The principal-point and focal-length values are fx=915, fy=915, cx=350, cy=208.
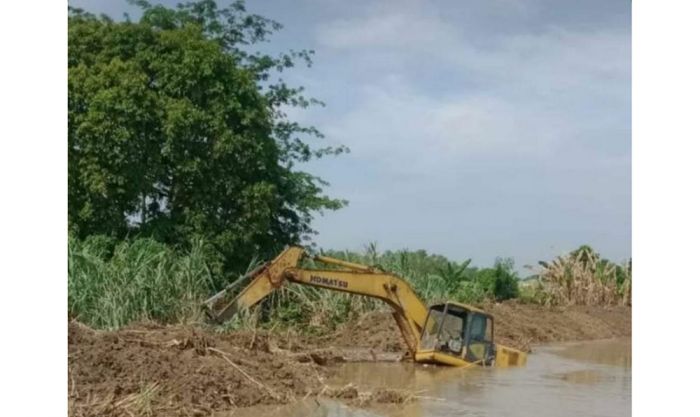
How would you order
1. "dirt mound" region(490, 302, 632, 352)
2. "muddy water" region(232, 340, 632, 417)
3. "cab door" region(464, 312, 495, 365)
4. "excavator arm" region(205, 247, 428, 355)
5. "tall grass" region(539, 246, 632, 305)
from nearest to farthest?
"muddy water" region(232, 340, 632, 417) < "excavator arm" region(205, 247, 428, 355) < "cab door" region(464, 312, 495, 365) < "dirt mound" region(490, 302, 632, 352) < "tall grass" region(539, 246, 632, 305)

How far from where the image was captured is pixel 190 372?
6.38 meters

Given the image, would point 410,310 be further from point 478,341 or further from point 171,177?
point 171,177

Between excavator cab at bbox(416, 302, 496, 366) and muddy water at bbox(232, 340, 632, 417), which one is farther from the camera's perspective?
excavator cab at bbox(416, 302, 496, 366)

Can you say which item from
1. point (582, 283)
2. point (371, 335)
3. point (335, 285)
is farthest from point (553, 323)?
point (335, 285)

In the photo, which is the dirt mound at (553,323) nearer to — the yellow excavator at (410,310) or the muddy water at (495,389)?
the muddy water at (495,389)

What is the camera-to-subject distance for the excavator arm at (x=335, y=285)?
8.52 metres

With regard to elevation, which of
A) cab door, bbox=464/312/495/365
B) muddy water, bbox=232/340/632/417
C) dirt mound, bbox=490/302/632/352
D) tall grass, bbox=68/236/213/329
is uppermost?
tall grass, bbox=68/236/213/329

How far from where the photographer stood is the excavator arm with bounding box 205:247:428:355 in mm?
8523
